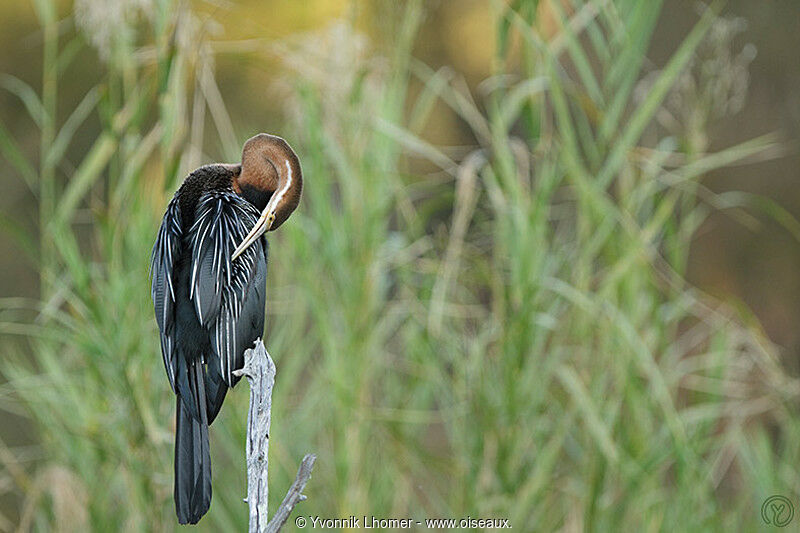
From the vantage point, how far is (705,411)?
1.11m

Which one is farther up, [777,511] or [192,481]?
[192,481]

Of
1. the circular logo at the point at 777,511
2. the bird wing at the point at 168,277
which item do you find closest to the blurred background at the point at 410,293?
the circular logo at the point at 777,511

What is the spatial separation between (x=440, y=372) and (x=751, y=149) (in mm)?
440

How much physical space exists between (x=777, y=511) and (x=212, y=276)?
0.95m

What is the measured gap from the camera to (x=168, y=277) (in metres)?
0.56

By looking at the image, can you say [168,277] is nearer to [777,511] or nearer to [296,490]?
[296,490]

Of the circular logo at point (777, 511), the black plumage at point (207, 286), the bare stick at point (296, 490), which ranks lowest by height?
the circular logo at point (777, 511)

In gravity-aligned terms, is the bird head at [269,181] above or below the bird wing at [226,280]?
above

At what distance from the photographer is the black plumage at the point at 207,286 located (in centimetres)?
54

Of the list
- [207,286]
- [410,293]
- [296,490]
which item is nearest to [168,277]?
[207,286]

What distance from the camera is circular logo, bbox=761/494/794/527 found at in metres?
1.20

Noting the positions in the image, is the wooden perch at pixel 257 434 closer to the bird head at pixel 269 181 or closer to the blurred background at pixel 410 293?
the bird head at pixel 269 181

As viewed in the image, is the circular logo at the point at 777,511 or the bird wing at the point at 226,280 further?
the circular logo at the point at 777,511

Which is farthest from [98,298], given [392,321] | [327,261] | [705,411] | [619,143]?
[705,411]
